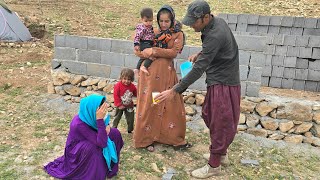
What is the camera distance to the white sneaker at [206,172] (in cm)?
371

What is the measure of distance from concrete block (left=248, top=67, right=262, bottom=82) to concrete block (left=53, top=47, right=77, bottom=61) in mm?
2800

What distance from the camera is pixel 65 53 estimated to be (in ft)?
18.1

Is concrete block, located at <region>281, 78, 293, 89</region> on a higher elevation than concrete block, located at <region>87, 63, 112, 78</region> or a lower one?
lower

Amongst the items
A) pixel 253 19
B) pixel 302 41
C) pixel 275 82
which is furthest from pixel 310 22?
pixel 275 82

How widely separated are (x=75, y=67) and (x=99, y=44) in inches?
24.0

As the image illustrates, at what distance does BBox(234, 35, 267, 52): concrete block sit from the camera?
4.64 metres

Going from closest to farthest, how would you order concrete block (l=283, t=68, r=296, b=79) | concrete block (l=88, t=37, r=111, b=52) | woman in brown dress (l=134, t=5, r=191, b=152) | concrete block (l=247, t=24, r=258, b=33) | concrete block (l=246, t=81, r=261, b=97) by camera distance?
woman in brown dress (l=134, t=5, r=191, b=152) < concrete block (l=246, t=81, r=261, b=97) < concrete block (l=88, t=37, r=111, b=52) < concrete block (l=283, t=68, r=296, b=79) < concrete block (l=247, t=24, r=258, b=33)

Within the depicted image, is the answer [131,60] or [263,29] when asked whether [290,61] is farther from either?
[131,60]

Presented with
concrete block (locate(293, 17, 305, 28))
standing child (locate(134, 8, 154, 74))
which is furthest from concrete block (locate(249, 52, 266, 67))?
concrete block (locate(293, 17, 305, 28))

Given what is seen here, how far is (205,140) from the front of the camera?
4672 millimetres

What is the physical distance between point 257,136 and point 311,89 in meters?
2.81

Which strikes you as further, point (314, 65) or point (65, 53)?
point (314, 65)

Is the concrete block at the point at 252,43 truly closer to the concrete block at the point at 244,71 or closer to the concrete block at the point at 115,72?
the concrete block at the point at 244,71

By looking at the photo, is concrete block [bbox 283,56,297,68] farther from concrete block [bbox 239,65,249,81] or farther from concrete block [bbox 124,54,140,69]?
concrete block [bbox 124,54,140,69]
